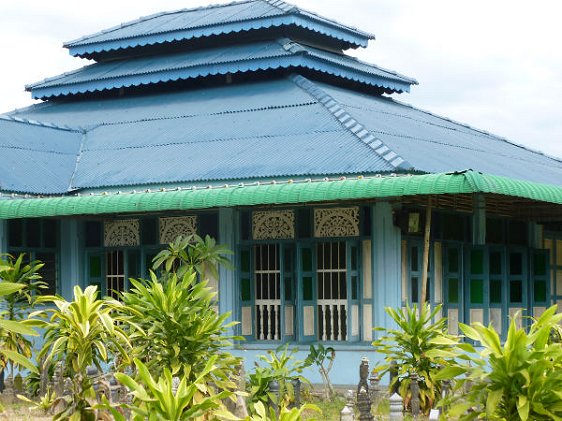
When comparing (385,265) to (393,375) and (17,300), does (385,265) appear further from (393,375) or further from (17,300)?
(17,300)

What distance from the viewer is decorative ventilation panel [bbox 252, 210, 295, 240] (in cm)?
1711

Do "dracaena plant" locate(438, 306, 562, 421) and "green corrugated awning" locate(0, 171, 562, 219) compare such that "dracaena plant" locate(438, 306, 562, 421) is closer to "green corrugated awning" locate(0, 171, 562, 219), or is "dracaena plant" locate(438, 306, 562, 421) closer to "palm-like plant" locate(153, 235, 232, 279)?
"green corrugated awning" locate(0, 171, 562, 219)

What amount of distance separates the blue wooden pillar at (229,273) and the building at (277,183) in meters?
0.03

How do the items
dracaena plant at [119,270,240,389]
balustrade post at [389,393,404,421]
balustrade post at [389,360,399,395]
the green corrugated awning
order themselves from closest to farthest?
balustrade post at [389,393,404,421], dracaena plant at [119,270,240,389], balustrade post at [389,360,399,395], the green corrugated awning

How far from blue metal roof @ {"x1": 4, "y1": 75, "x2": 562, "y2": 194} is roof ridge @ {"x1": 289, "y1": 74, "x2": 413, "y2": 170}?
0.07 feet

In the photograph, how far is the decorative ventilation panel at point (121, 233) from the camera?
1850 cm

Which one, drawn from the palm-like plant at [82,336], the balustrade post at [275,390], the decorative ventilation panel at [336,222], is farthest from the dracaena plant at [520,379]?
the decorative ventilation panel at [336,222]

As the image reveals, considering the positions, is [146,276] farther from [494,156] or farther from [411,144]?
[494,156]

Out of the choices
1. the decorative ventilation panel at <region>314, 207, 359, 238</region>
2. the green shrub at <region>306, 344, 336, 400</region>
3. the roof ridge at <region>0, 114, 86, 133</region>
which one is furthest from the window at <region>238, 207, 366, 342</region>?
the roof ridge at <region>0, 114, 86, 133</region>

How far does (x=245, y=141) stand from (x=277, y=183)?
224cm

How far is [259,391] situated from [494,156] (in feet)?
28.8

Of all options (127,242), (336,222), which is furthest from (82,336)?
(127,242)

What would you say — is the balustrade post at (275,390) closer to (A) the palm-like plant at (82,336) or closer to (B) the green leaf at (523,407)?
(A) the palm-like plant at (82,336)

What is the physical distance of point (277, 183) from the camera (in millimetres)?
16438
